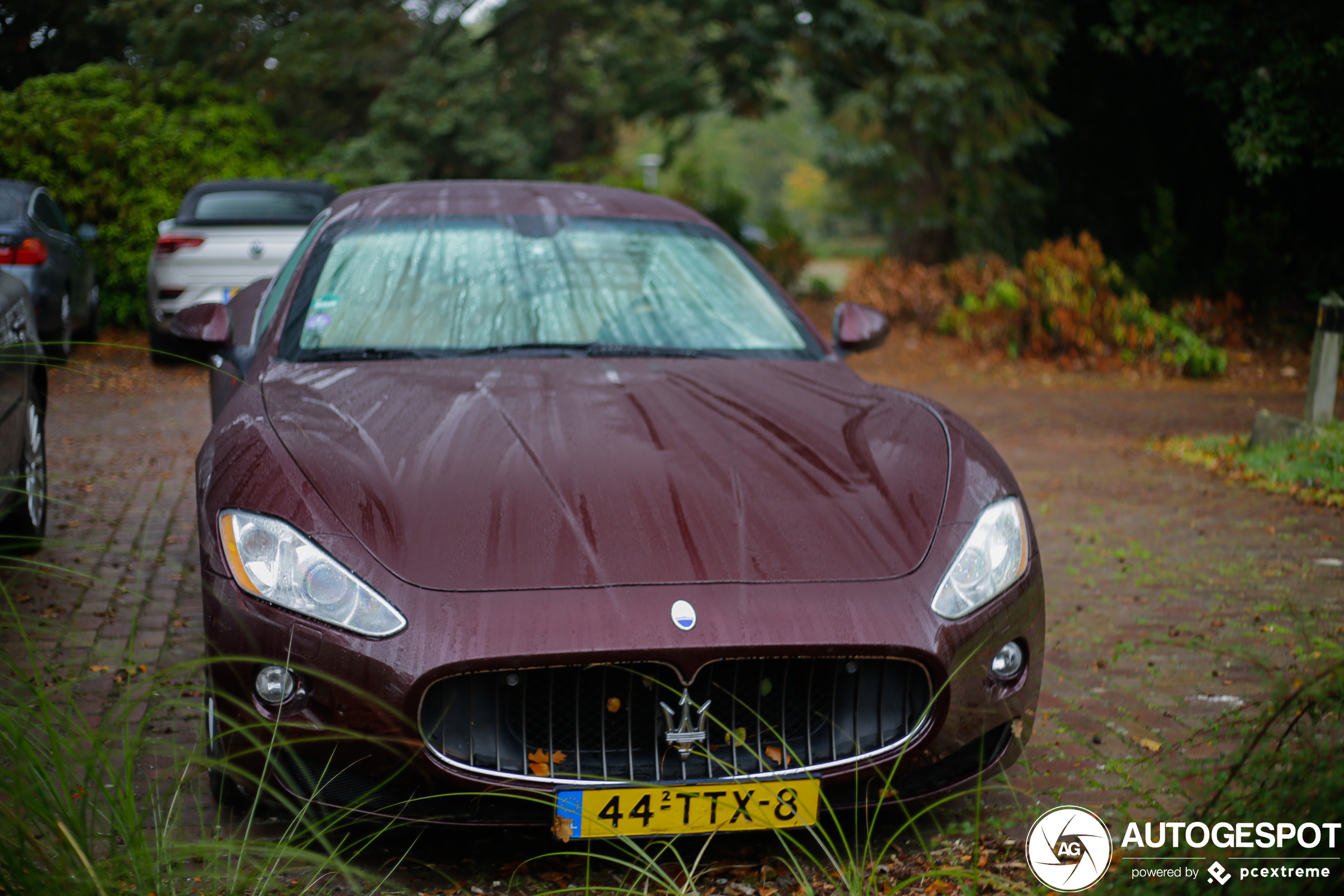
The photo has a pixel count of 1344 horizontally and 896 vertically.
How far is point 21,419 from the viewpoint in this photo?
183 inches

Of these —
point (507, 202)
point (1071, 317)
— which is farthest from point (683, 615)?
point (1071, 317)

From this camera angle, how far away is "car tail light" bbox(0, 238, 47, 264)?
9.81m

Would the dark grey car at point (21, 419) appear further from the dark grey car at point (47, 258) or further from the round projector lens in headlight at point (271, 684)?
the dark grey car at point (47, 258)

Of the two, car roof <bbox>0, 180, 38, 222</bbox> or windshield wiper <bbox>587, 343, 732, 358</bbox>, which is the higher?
windshield wiper <bbox>587, 343, 732, 358</bbox>

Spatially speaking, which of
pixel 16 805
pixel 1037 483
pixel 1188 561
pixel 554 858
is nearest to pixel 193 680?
pixel 554 858

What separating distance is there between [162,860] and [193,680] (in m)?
1.47

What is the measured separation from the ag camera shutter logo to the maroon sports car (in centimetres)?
22

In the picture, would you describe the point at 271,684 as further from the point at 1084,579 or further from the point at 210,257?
the point at 210,257

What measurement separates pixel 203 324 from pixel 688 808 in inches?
94.8

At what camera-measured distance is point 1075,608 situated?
478cm

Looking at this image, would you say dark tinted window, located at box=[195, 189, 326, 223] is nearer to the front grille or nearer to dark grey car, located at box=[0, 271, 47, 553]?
dark grey car, located at box=[0, 271, 47, 553]

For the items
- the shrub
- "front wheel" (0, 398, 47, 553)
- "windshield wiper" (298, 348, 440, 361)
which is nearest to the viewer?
"windshield wiper" (298, 348, 440, 361)

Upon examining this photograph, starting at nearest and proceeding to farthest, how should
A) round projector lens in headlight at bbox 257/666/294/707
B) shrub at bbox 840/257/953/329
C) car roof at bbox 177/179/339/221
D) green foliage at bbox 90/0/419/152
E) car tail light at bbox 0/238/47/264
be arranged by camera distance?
round projector lens in headlight at bbox 257/666/294/707 → car tail light at bbox 0/238/47/264 → car roof at bbox 177/179/339/221 → shrub at bbox 840/257/953/329 → green foliage at bbox 90/0/419/152

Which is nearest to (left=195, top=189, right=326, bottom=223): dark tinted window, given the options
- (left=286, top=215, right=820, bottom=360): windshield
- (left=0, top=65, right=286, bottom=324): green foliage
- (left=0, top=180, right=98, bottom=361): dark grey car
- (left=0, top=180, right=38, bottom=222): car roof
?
(left=0, top=180, right=98, bottom=361): dark grey car
